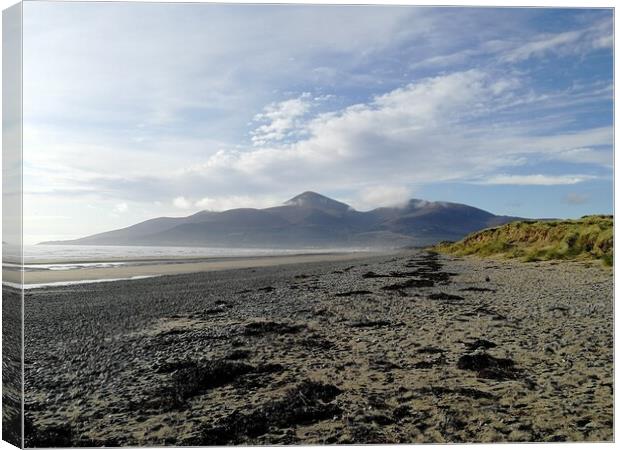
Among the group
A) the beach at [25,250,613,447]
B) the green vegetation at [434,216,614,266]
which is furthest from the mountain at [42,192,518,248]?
the beach at [25,250,613,447]

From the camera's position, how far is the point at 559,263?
986 centimetres

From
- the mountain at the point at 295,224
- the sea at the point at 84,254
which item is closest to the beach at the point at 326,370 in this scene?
the sea at the point at 84,254

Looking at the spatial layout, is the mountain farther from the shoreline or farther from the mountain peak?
the shoreline

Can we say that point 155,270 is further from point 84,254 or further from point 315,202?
point 315,202

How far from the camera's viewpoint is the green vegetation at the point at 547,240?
7.06 meters

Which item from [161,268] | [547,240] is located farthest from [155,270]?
[547,240]

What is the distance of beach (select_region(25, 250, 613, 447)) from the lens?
5621mm

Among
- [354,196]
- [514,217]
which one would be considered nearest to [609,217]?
[514,217]

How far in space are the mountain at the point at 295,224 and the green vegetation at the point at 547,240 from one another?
0.53 meters

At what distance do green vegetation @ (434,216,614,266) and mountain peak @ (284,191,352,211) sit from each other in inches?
84.2

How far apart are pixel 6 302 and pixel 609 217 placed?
8602 mm

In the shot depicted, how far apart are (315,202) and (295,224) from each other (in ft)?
1.54

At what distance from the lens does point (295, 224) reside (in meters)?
7.01

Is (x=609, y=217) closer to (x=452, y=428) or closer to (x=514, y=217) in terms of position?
(x=514, y=217)
